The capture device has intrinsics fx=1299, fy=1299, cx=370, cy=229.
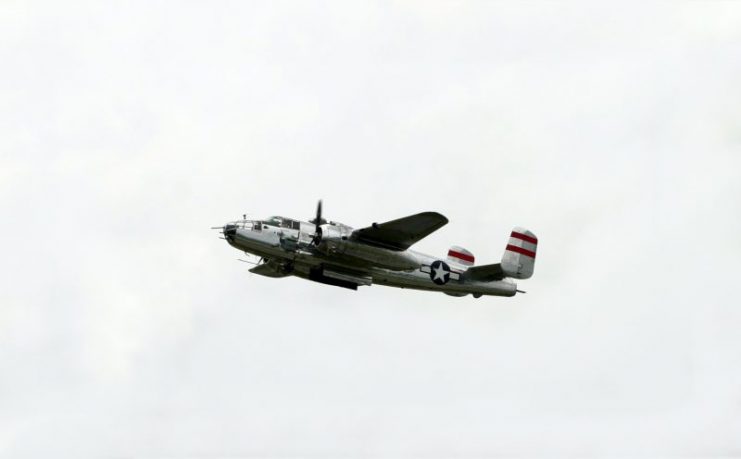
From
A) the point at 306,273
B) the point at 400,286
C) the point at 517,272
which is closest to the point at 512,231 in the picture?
the point at 517,272

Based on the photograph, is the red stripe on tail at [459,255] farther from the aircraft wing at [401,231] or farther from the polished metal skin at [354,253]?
the aircraft wing at [401,231]

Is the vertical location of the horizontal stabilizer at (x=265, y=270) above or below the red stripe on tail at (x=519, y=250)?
below

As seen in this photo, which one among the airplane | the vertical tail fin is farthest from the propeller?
the vertical tail fin

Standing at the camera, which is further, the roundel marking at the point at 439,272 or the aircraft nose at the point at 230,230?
the roundel marking at the point at 439,272

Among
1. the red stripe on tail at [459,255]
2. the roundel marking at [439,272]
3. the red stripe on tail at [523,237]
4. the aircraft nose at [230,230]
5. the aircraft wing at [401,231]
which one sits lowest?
the roundel marking at [439,272]

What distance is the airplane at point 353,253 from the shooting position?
55.5 metres

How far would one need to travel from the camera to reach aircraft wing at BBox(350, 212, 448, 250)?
177ft

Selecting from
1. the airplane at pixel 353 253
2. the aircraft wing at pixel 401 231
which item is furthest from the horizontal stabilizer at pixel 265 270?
the aircraft wing at pixel 401 231

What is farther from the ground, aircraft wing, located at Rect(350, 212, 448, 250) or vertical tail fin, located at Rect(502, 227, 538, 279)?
vertical tail fin, located at Rect(502, 227, 538, 279)

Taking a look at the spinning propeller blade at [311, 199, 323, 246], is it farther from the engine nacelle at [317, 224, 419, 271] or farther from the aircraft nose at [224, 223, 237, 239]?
the aircraft nose at [224, 223, 237, 239]

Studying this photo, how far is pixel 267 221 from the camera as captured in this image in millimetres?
56719

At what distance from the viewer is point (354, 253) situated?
56.1 meters

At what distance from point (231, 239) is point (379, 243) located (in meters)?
6.41

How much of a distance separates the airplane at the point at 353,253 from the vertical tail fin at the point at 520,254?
1.04 m
